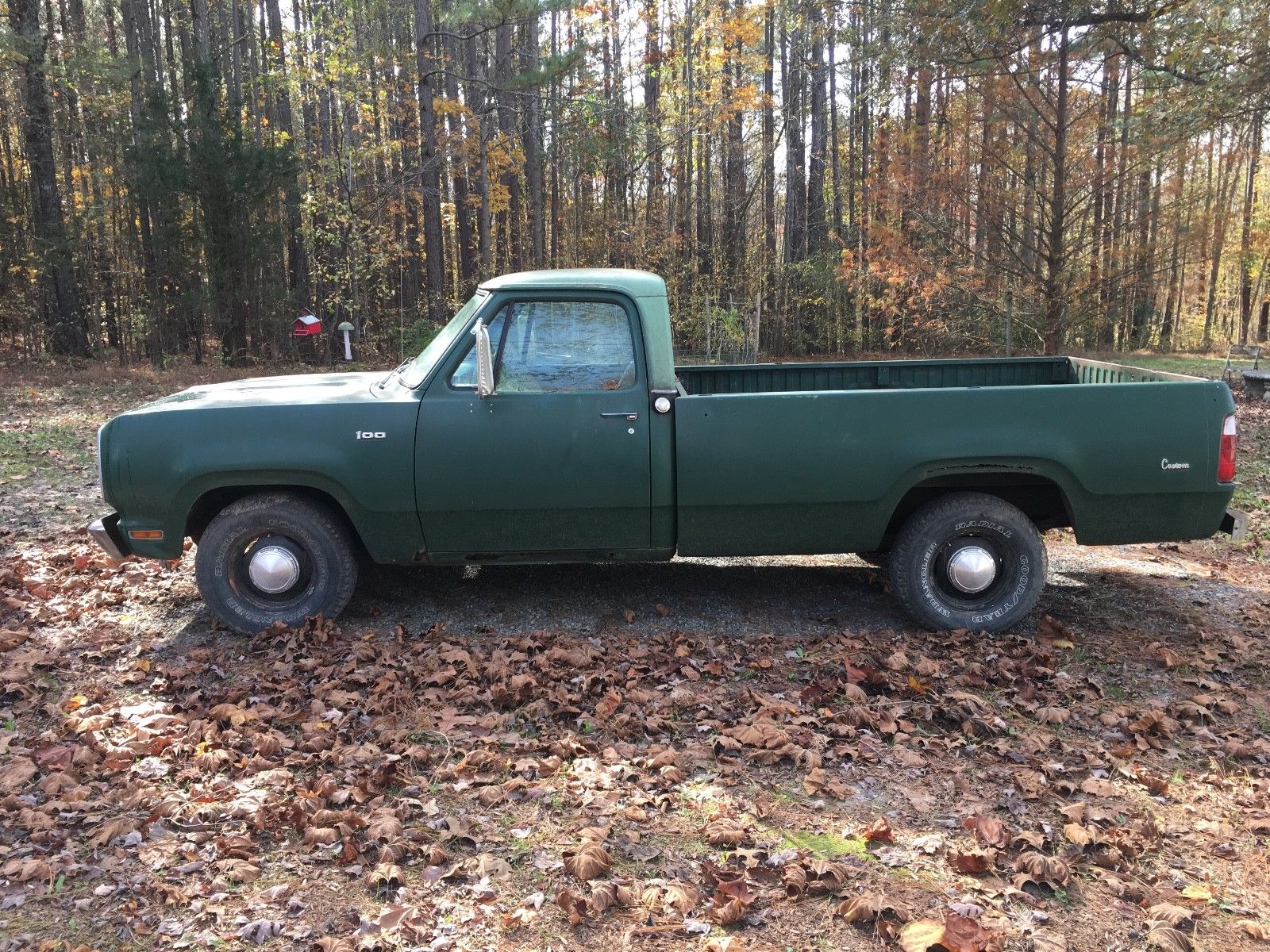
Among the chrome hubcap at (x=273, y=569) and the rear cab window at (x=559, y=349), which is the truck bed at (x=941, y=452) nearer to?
the rear cab window at (x=559, y=349)

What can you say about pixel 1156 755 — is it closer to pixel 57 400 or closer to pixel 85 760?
pixel 85 760

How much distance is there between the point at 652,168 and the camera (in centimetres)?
2491

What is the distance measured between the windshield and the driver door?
0.12 m

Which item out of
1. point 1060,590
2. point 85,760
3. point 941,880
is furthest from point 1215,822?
point 85,760

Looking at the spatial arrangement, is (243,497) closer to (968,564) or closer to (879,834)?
(879,834)

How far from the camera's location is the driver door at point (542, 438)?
508cm

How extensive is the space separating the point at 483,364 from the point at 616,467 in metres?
0.88

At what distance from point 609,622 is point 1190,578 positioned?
3917mm

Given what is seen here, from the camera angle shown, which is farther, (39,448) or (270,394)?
(39,448)

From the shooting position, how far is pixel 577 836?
3.31 metres

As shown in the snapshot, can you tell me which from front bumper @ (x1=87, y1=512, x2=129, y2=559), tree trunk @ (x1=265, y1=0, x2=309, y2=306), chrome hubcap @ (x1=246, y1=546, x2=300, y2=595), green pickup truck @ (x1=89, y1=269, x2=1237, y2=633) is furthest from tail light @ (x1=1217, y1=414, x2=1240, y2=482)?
tree trunk @ (x1=265, y1=0, x2=309, y2=306)

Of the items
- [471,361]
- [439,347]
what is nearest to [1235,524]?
[471,361]

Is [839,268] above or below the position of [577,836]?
above

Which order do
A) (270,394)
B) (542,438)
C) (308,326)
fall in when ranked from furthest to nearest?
(308,326) < (270,394) < (542,438)
